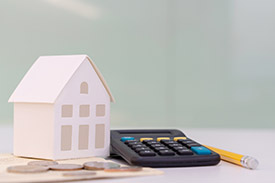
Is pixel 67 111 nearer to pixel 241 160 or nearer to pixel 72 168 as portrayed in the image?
pixel 72 168

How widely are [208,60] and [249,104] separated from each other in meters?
0.24

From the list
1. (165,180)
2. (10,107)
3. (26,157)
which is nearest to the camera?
(165,180)

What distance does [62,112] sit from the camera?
1.97 ft

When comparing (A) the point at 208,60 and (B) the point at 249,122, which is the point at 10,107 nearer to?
(A) the point at 208,60

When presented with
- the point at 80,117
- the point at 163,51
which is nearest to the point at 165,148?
the point at 80,117

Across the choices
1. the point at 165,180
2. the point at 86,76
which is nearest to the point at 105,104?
the point at 86,76

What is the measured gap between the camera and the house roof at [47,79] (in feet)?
1.99

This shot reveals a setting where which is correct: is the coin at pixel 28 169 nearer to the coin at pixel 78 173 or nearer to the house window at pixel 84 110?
the coin at pixel 78 173

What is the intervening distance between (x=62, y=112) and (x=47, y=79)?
62 mm

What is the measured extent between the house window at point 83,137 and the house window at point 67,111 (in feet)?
0.09

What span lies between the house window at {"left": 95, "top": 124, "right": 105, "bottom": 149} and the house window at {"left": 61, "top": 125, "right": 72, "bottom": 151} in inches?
1.8

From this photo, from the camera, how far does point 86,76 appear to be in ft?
2.09

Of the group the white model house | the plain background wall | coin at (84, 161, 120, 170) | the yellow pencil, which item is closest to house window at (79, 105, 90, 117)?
the white model house

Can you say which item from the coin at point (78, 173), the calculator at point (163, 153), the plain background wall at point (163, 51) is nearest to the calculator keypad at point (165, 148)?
the calculator at point (163, 153)
